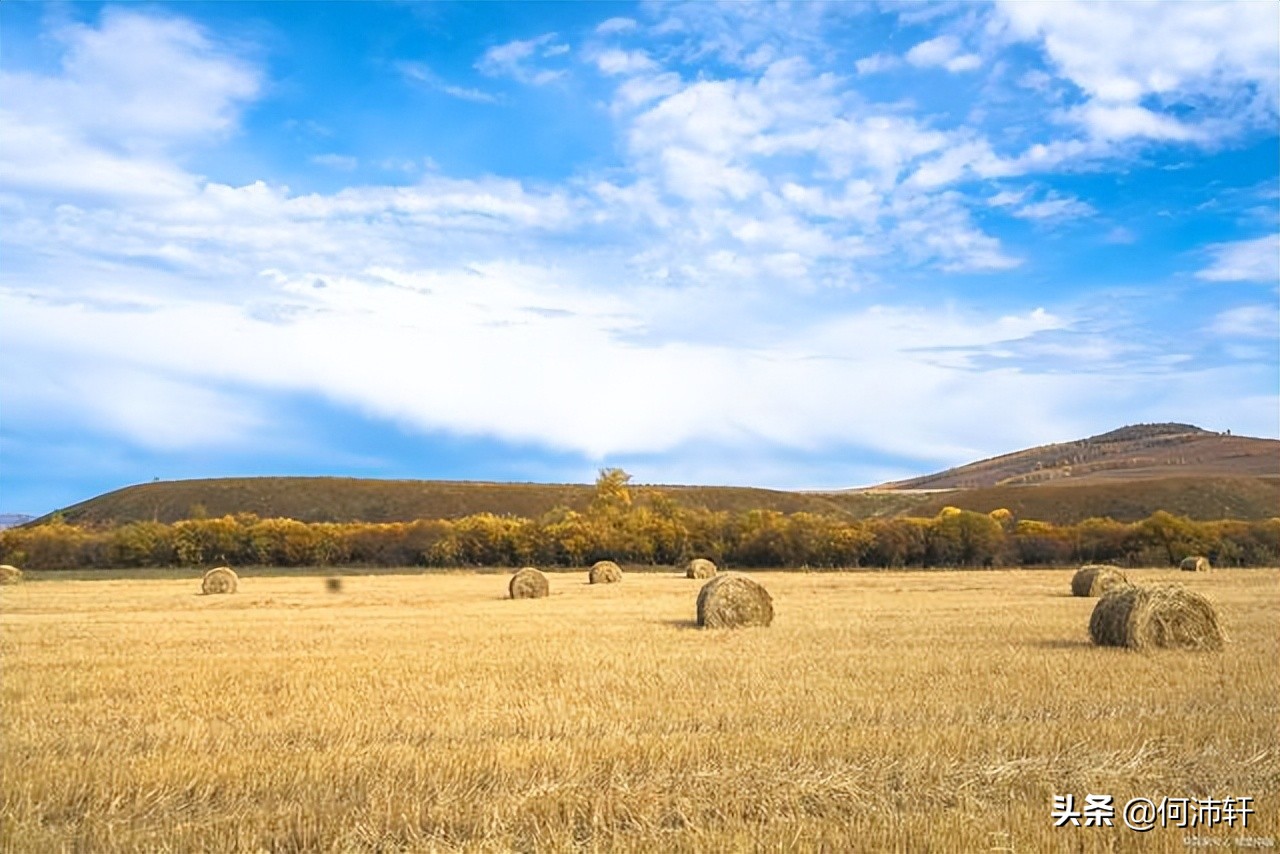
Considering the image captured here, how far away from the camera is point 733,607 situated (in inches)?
798

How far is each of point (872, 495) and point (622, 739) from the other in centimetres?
13304

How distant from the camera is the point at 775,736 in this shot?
910 centimetres

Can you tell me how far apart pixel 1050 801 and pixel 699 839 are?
8.35 feet

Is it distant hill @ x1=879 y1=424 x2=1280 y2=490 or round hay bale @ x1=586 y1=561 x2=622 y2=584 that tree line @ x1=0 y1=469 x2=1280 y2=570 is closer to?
round hay bale @ x1=586 y1=561 x2=622 y2=584

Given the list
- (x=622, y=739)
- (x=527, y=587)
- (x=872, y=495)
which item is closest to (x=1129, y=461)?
(x=872, y=495)

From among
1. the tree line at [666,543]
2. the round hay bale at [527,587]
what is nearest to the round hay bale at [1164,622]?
the round hay bale at [527,587]

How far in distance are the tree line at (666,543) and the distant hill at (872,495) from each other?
61.6 feet

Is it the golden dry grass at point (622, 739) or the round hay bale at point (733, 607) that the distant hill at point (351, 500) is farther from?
the golden dry grass at point (622, 739)

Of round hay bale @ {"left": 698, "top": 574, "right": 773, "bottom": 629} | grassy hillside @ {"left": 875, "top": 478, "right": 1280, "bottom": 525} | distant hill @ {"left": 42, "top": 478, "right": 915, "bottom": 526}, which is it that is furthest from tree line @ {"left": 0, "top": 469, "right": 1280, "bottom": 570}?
round hay bale @ {"left": 698, "top": 574, "right": 773, "bottom": 629}

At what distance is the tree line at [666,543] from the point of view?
5634 cm

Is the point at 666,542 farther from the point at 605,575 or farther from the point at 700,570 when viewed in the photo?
the point at 605,575

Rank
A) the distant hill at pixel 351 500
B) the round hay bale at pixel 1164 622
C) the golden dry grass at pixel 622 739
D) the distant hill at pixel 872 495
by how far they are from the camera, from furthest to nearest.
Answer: the distant hill at pixel 351 500, the distant hill at pixel 872 495, the round hay bale at pixel 1164 622, the golden dry grass at pixel 622 739

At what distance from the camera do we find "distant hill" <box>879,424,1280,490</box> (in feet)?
346

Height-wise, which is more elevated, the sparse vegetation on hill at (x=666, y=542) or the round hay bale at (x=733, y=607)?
the sparse vegetation on hill at (x=666, y=542)
